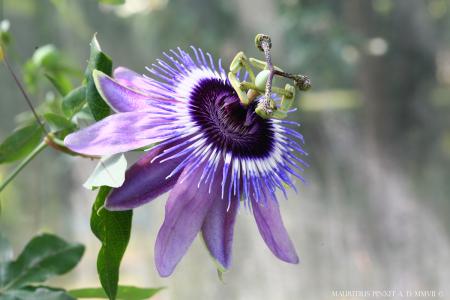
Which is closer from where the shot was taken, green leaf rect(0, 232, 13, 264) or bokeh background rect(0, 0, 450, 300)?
green leaf rect(0, 232, 13, 264)

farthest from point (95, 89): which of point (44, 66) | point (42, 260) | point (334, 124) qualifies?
point (334, 124)

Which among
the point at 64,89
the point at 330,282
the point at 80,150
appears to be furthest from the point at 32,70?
the point at 330,282

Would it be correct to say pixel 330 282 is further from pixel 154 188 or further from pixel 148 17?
pixel 154 188

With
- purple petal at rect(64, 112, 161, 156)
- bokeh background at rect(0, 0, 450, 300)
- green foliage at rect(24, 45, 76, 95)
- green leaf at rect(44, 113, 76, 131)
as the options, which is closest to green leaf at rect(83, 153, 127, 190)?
purple petal at rect(64, 112, 161, 156)

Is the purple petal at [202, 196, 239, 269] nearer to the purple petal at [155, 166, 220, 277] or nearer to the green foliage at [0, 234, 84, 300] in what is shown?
the purple petal at [155, 166, 220, 277]

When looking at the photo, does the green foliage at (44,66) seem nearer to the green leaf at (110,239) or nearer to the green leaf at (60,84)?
the green leaf at (60,84)

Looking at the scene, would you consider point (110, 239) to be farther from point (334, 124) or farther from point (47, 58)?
point (334, 124)
